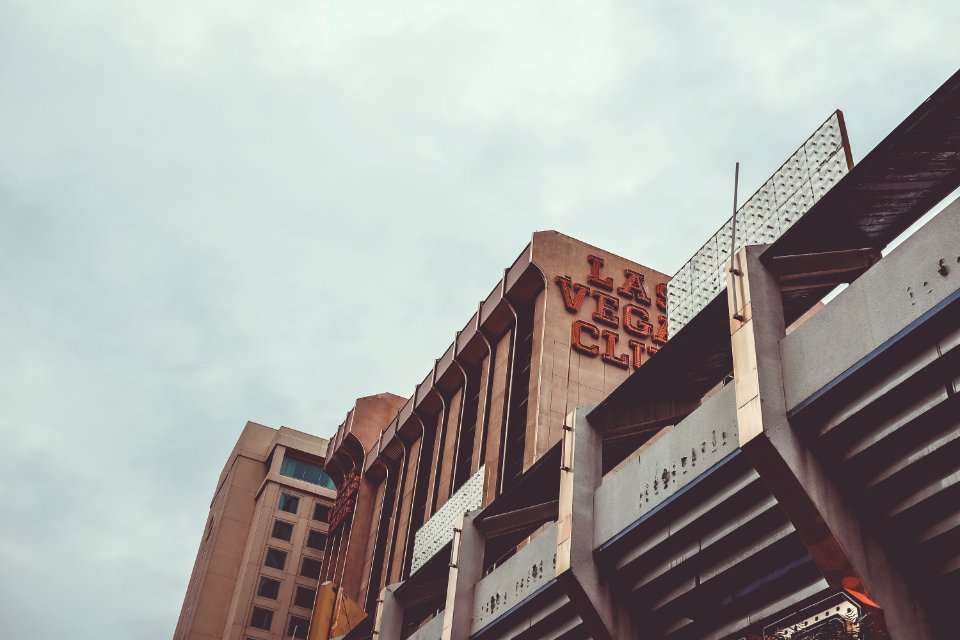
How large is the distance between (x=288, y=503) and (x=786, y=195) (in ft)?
264

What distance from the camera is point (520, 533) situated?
31.3m

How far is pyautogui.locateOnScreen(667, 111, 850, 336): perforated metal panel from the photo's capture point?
18141 millimetres

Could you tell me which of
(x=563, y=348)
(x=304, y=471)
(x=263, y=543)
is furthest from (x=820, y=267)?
(x=304, y=471)

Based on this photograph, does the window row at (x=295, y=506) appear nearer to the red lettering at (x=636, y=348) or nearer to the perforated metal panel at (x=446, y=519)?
the red lettering at (x=636, y=348)

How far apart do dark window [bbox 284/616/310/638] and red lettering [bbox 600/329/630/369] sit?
49.4 metres

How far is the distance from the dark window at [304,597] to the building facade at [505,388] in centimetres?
2934

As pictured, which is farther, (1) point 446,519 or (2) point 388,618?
(1) point 446,519

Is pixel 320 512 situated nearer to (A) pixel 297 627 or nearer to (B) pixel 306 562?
(B) pixel 306 562

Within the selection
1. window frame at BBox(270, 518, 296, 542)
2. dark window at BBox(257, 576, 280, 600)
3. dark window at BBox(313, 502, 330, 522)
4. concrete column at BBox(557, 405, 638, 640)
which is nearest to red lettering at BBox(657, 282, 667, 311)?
concrete column at BBox(557, 405, 638, 640)

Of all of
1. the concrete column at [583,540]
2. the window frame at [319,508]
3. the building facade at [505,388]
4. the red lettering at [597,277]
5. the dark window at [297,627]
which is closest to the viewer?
the concrete column at [583,540]

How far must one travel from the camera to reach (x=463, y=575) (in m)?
24.5

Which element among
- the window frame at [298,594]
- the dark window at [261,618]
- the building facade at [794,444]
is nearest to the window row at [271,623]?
the dark window at [261,618]

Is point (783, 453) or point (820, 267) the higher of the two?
point (820, 267)

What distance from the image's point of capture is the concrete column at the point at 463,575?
2370 cm
